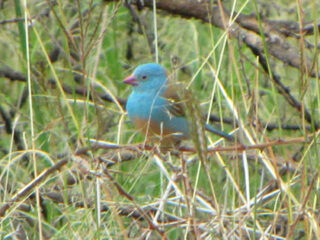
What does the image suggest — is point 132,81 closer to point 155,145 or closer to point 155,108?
point 155,108

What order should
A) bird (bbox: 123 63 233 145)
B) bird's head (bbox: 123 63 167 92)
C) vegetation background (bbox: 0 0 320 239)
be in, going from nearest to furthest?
vegetation background (bbox: 0 0 320 239)
bird (bbox: 123 63 233 145)
bird's head (bbox: 123 63 167 92)

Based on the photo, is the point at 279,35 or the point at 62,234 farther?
the point at 279,35

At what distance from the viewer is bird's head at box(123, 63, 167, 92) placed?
10.9 feet

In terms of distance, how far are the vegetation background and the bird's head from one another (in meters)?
0.08

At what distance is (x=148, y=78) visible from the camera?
336 centimetres

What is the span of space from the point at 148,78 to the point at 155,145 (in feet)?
4.68

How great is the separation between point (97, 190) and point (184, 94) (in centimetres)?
42

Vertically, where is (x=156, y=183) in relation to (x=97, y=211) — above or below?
below

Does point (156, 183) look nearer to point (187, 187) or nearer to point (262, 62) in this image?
point (262, 62)

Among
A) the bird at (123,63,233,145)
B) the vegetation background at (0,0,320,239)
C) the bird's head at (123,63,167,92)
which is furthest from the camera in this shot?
the bird's head at (123,63,167,92)

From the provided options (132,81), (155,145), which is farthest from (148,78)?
(155,145)

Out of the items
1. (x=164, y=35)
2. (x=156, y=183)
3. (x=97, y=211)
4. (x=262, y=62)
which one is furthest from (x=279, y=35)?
(x=97, y=211)

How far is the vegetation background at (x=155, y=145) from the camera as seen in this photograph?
189cm

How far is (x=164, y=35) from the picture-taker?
413cm
